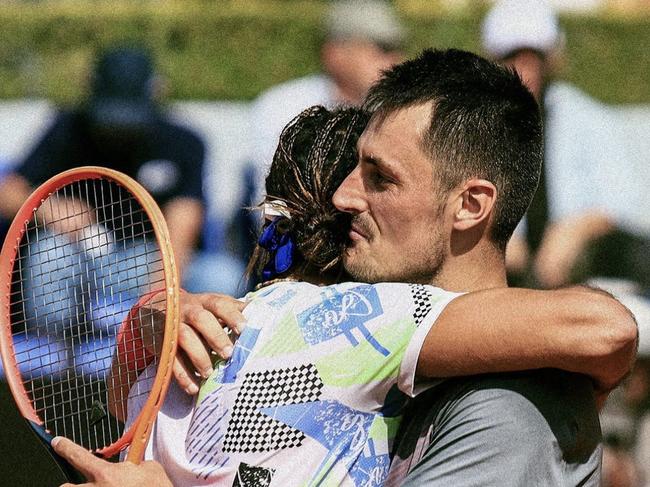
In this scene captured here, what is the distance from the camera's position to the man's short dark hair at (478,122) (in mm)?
2592

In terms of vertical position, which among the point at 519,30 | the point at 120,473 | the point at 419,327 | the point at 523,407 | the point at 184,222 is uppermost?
the point at 519,30

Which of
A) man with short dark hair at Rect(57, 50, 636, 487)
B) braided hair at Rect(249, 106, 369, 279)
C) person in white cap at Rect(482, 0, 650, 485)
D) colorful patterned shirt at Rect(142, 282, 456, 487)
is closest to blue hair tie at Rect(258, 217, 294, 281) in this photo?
braided hair at Rect(249, 106, 369, 279)

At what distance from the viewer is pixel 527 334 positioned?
2270 millimetres

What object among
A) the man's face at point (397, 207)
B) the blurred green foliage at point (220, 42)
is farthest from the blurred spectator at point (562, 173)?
the blurred green foliage at point (220, 42)

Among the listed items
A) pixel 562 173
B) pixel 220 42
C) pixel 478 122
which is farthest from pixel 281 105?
pixel 220 42

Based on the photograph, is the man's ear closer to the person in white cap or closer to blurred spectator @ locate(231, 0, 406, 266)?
the person in white cap

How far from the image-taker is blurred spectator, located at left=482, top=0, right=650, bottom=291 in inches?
223

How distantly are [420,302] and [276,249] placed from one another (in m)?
0.44

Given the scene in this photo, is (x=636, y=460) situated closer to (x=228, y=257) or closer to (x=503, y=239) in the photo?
(x=228, y=257)

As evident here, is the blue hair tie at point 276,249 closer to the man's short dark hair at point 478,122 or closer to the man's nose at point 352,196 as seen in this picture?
the man's nose at point 352,196

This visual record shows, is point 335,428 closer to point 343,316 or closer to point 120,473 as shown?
point 343,316

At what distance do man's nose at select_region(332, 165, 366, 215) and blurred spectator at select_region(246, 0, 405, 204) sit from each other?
10.7ft

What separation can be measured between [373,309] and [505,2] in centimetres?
380

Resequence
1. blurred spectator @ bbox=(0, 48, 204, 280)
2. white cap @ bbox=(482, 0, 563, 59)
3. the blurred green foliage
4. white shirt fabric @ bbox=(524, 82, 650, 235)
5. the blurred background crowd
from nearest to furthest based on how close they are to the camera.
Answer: white cap @ bbox=(482, 0, 563, 59), the blurred background crowd, white shirt fabric @ bbox=(524, 82, 650, 235), blurred spectator @ bbox=(0, 48, 204, 280), the blurred green foliage
